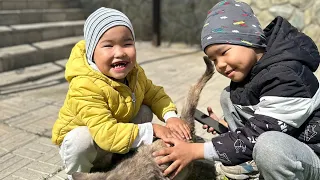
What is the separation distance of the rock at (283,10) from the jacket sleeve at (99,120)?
5936 mm

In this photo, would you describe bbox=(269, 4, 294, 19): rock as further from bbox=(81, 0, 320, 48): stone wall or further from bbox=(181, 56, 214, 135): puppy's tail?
bbox=(181, 56, 214, 135): puppy's tail

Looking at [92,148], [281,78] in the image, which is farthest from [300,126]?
[92,148]

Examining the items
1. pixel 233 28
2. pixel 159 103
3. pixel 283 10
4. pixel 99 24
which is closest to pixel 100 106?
pixel 99 24

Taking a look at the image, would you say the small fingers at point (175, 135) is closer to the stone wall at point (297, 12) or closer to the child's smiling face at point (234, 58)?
the child's smiling face at point (234, 58)

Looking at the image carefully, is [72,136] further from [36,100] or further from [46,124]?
[36,100]

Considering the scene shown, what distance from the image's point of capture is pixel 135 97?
8.76ft

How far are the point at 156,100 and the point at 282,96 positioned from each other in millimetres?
1160

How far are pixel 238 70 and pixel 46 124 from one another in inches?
103

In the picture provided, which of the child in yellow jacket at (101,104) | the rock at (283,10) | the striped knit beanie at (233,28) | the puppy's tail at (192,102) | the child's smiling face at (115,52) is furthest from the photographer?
the rock at (283,10)

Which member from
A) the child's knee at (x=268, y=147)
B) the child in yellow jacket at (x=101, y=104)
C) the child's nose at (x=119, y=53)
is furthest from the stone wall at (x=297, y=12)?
the child's knee at (x=268, y=147)

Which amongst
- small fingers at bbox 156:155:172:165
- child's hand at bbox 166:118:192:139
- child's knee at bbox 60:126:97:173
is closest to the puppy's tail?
child's hand at bbox 166:118:192:139

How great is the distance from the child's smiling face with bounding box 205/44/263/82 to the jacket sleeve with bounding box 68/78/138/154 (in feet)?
2.31

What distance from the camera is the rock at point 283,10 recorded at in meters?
7.31

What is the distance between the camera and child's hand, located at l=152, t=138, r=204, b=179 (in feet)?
7.12
